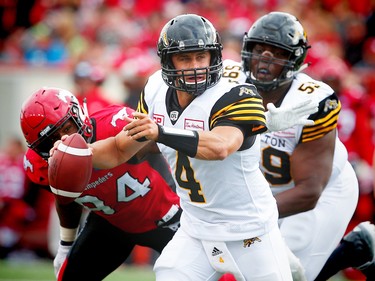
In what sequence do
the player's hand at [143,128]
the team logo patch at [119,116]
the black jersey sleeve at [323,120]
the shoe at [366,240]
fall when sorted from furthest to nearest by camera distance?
1. the shoe at [366,240]
2. the black jersey sleeve at [323,120]
3. the team logo patch at [119,116]
4. the player's hand at [143,128]

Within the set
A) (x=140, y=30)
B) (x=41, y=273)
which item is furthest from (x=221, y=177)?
(x=140, y=30)

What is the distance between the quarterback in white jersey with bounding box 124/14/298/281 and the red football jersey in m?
0.43

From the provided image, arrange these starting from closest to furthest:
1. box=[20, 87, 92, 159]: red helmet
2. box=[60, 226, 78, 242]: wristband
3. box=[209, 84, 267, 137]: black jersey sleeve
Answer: box=[209, 84, 267, 137]: black jersey sleeve, box=[20, 87, 92, 159]: red helmet, box=[60, 226, 78, 242]: wristband

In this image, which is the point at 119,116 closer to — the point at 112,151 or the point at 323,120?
the point at 112,151

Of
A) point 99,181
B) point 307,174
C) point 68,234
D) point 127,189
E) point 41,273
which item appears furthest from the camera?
point 41,273

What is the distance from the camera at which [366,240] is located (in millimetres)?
4727

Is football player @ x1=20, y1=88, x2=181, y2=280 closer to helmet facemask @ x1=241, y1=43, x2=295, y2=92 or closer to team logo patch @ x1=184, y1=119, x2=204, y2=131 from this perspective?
team logo patch @ x1=184, y1=119, x2=204, y2=131

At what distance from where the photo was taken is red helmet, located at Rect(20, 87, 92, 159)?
12.5 feet

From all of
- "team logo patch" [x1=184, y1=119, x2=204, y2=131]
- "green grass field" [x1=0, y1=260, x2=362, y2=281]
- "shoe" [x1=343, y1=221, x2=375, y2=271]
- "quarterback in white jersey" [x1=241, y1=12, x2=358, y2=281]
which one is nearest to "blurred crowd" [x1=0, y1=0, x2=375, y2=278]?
"green grass field" [x1=0, y1=260, x2=362, y2=281]

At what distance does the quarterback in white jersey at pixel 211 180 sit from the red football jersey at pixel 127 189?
43 centimetres

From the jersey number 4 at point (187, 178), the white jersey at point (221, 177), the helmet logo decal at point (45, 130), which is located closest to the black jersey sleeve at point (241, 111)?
the white jersey at point (221, 177)

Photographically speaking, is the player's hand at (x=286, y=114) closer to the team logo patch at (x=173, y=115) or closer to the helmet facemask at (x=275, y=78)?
the team logo patch at (x=173, y=115)

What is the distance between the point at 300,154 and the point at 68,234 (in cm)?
141

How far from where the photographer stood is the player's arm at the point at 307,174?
433 centimetres
